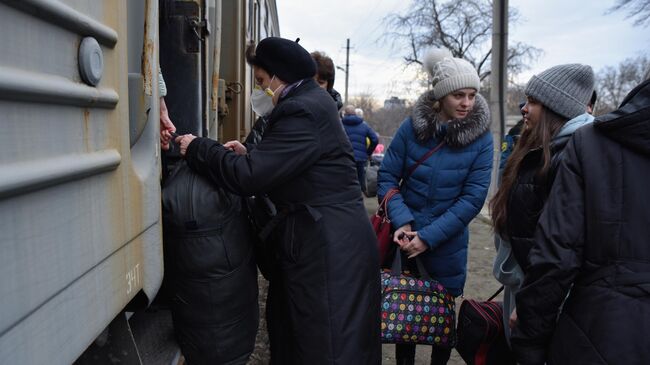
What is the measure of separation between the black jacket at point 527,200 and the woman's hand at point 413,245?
586mm

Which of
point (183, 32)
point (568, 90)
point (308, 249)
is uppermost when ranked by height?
point (183, 32)

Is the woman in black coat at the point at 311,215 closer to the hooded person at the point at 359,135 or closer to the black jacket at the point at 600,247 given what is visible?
the black jacket at the point at 600,247

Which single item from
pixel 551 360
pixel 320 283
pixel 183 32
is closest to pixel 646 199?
pixel 551 360

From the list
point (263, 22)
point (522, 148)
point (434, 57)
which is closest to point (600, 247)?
point (522, 148)

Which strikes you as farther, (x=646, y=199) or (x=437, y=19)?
(x=437, y=19)

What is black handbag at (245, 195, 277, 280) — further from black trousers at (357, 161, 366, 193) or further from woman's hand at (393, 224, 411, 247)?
black trousers at (357, 161, 366, 193)

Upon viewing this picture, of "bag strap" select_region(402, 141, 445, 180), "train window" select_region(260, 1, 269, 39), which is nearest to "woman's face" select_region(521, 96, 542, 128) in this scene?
"bag strap" select_region(402, 141, 445, 180)

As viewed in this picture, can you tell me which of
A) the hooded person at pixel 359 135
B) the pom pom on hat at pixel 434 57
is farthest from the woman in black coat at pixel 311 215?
the hooded person at pixel 359 135

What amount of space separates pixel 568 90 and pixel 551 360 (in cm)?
98

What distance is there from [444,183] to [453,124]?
28cm

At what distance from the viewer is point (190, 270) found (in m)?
1.56

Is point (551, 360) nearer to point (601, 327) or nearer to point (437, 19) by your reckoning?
point (601, 327)

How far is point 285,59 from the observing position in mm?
1852

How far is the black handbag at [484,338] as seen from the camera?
82.9 inches
